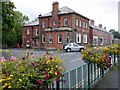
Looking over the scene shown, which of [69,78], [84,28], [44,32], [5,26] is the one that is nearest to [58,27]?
[44,32]

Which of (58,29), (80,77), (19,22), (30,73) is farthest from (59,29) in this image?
(30,73)

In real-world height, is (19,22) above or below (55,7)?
below

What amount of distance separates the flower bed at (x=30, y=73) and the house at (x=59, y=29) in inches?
1469

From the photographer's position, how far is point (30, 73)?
3336mm

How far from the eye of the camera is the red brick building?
139 ft

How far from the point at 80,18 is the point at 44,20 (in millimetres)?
8228

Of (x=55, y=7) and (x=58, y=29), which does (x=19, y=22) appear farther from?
(x=58, y=29)

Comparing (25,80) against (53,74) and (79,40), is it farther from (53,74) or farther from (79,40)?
(79,40)

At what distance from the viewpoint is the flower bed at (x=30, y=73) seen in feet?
10.1

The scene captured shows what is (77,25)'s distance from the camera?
44.9 metres

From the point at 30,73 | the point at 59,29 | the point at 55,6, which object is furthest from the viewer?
the point at 55,6

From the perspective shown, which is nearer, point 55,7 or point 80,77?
point 80,77

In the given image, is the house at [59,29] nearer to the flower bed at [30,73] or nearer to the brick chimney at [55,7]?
the brick chimney at [55,7]

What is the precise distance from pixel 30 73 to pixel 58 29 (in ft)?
128
